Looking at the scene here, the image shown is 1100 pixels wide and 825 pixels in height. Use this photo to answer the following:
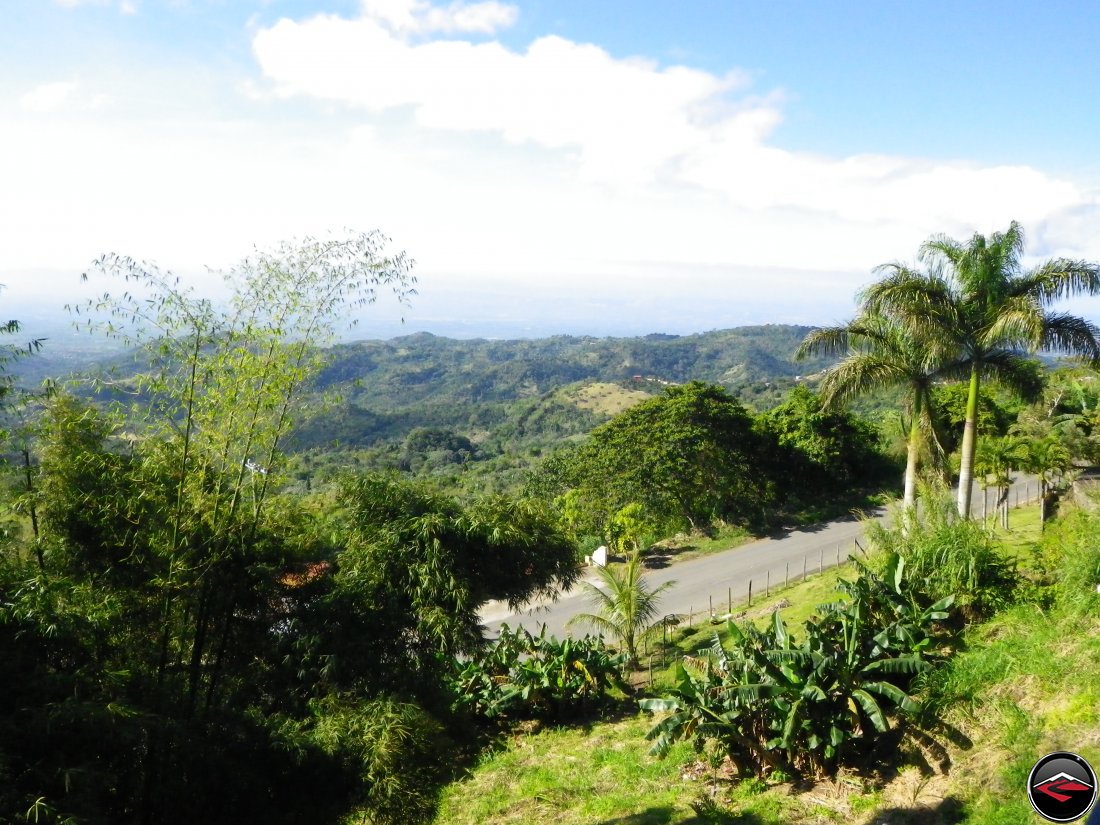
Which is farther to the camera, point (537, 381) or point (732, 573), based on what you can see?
point (537, 381)

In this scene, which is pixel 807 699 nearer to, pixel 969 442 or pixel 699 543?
pixel 969 442

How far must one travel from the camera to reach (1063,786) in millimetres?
2908

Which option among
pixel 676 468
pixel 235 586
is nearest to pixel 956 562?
pixel 235 586

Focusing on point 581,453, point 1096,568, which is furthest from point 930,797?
point 581,453

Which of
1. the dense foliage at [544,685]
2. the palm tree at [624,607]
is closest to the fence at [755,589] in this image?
the palm tree at [624,607]

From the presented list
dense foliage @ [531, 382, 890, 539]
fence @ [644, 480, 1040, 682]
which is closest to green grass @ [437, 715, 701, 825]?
fence @ [644, 480, 1040, 682]

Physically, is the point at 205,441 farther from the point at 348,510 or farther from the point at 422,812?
the point at 422,812

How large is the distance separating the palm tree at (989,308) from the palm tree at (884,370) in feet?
1.79

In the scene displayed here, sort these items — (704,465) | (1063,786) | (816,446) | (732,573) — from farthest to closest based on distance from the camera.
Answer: (816,446)
(704,465)
(732,573)
(1063,786)

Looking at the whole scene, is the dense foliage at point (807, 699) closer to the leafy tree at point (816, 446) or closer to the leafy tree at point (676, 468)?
the leafy tree at point (676, 468)

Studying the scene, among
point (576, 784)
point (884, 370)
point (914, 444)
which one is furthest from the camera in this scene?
point (914, 444)

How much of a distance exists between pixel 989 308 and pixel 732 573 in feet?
33.5

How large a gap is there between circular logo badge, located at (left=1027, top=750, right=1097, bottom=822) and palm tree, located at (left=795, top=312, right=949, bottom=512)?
864 cm

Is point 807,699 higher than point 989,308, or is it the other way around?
point 989,308
